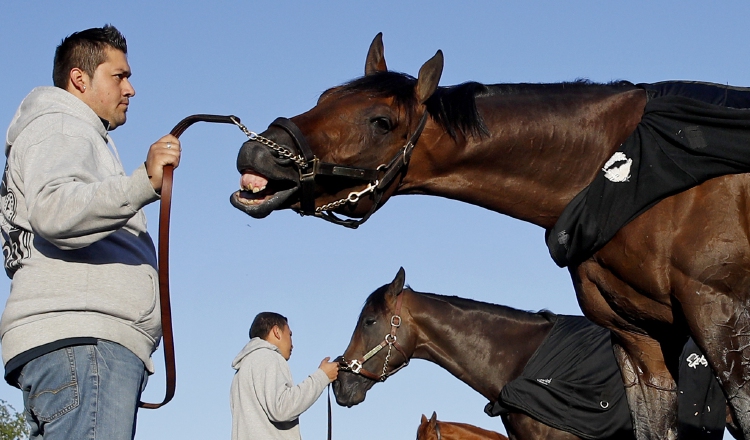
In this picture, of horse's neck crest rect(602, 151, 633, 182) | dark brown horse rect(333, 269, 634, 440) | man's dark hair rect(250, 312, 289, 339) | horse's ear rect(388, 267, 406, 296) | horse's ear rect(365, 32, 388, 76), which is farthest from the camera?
horse's ear rect(388, 267, 406, 296)

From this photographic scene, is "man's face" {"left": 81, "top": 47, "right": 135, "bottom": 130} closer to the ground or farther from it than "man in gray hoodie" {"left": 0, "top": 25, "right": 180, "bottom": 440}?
farther from it

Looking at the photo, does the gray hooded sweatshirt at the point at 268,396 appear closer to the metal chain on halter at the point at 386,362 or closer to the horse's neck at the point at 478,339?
the horse's neck at the point at 478,339

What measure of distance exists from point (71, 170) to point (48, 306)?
18.5 inches

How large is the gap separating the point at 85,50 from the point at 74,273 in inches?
35.7

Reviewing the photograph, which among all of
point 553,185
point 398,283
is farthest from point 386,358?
point 553,185

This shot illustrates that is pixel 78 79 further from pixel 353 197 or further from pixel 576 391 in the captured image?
pixel 576 391

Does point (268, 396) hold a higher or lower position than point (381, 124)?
lower

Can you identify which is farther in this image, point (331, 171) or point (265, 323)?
point (265, 323)

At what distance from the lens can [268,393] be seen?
6.75 metres

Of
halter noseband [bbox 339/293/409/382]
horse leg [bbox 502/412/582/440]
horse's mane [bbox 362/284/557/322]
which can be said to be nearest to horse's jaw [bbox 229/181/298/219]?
horse leg [bbox 502/412/582/440]

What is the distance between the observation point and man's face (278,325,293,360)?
7387mm

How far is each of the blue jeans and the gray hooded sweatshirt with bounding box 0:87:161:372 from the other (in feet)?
0.21

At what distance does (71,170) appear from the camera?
3.27 meters

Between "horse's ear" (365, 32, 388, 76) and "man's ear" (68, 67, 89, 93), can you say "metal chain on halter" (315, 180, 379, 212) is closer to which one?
"horse's ear" (365, 32, 388, 76)
